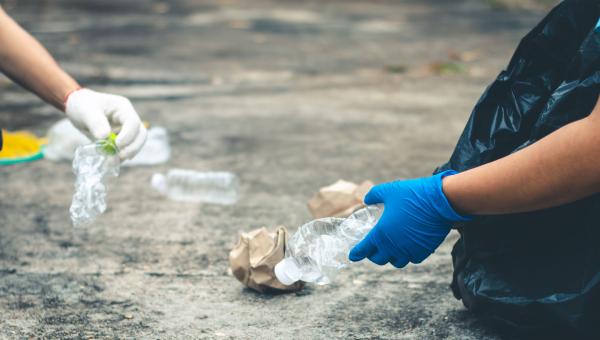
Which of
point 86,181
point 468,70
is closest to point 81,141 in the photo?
point 86,181

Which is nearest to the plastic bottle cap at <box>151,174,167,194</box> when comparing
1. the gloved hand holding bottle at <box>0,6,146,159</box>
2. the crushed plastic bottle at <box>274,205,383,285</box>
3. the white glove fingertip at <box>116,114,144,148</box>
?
the gloved hand holding bottle at <box>0,6,146,159</box>

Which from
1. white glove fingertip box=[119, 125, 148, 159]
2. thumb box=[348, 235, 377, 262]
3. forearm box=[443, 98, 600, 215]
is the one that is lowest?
thumb box=[348, 235, 377, 262]

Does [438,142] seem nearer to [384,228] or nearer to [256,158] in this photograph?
[256,158]

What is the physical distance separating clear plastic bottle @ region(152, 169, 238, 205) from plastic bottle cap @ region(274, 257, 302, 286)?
1.01 m

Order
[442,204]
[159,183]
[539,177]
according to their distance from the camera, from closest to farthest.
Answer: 1. [539,177]
2. [442,204]
3. [159,183]

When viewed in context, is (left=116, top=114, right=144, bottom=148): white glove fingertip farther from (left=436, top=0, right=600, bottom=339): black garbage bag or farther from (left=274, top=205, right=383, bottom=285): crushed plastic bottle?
(left=436, top=0, right=600, bottom=339): black garbage bag

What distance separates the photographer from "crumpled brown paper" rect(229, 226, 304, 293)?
2.45m

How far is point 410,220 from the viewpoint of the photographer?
197cm

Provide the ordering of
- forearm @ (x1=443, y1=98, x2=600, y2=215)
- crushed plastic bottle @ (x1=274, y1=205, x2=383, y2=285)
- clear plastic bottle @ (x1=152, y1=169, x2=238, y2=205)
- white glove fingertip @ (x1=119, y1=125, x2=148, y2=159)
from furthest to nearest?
clear plastic bottle @ (x1=152, y1=169, x2=238, y2=205), white glove fingertip @ (x1=119, y1=125, x2=148, y2=159), crushed plastic bottle @ (x1=274, y1=205, x2=383, y2=285), forearm @ (x1=443, y1=98, x2=600, y2=215)

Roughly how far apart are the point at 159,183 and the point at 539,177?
202cm

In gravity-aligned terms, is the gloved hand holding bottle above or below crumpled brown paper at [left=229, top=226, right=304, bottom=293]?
above

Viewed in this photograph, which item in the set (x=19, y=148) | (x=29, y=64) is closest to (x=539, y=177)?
(x=29, y=64)

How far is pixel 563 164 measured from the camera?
178cm

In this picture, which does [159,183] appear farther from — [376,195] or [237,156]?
[376,195]
